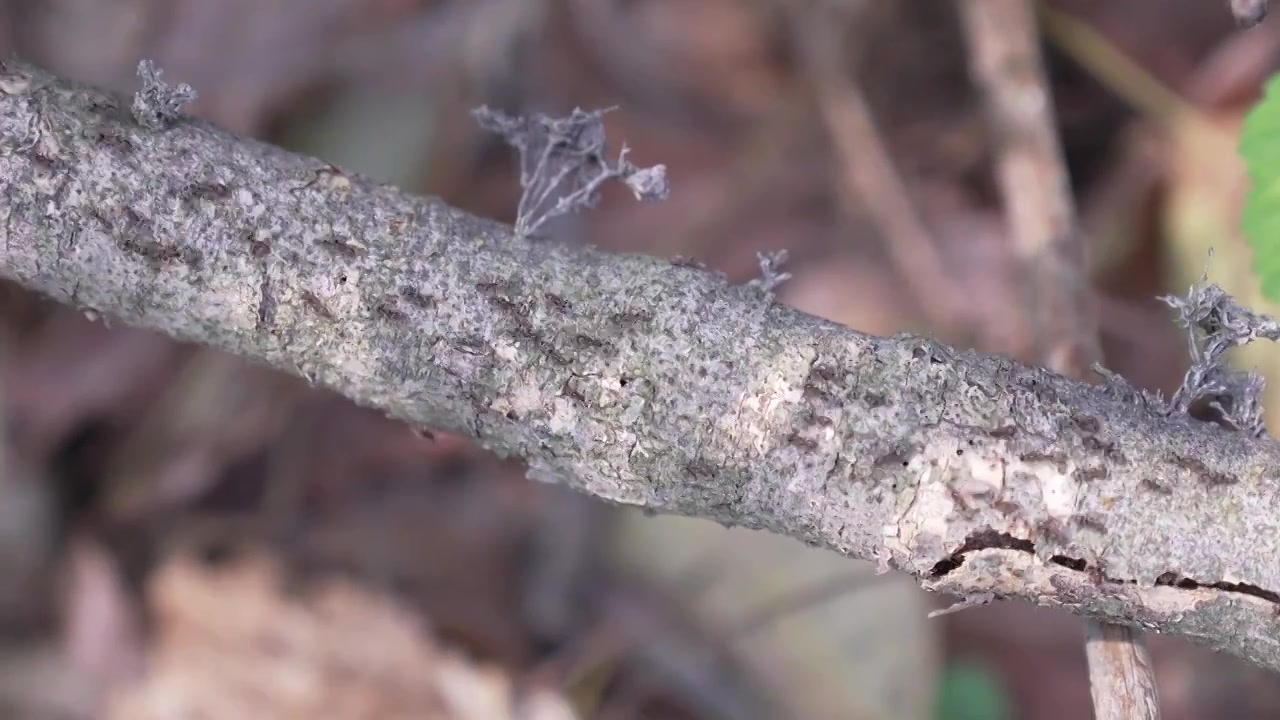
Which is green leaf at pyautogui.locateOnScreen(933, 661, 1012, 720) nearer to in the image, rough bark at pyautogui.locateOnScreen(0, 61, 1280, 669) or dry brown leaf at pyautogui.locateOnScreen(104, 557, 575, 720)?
dry brown leaf at pyautogui.locateOnScreen(104, 557, 575, 720)

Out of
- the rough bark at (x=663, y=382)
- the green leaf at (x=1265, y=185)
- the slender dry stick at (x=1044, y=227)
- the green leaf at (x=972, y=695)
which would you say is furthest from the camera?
the green leaf at (x=972, y=695)

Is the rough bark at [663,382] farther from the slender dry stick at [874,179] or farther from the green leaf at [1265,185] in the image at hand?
the slender dry stick at [874,179]

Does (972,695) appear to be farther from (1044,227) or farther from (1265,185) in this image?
(1265,185)

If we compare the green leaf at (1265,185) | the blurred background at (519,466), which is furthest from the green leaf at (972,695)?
the green leaf at (1265,185)

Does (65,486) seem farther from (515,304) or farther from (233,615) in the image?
(515,304)

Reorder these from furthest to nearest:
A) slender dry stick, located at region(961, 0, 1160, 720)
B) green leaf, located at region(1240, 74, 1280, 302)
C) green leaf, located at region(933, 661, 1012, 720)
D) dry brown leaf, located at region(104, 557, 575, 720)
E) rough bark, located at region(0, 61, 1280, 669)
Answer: green leaf, located at region(933, 661, 1012, 720) → dry brown leaf, located at region(104, 557, 575, 720) → green leaf, located at region(1240, 74, 1280, 302) → slender dry stick, located at region(961, 0, 1160, 720) → rough bark, located at region(0, 61, 1280, 669)

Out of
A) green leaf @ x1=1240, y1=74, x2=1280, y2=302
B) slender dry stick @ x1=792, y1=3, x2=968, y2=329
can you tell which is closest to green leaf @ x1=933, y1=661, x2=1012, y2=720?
slender dry stick @ x1=792, y1=3, x2=968, y2=329
